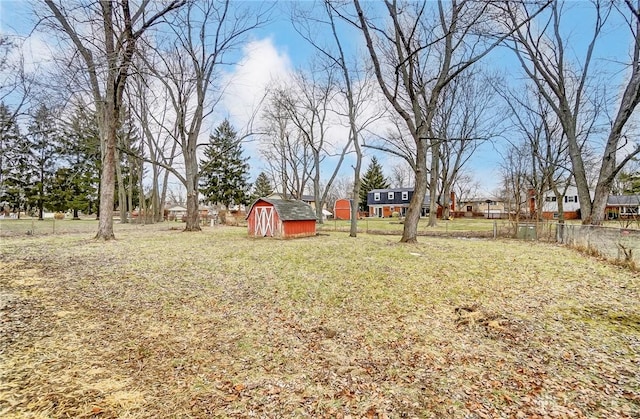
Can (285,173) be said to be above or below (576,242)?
above

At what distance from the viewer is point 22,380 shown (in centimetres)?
314

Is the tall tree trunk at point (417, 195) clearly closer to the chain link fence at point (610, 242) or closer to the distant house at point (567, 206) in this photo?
the chain link fence at point (610, 242)

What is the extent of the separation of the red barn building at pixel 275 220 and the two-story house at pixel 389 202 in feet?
112

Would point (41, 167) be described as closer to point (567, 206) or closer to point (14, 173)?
point (14, 173)

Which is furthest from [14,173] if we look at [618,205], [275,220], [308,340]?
[618,205]

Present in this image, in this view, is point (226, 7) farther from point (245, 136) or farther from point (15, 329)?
point (15, 329)

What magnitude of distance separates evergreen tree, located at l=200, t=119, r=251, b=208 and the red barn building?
2601 cm

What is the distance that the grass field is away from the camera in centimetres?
306

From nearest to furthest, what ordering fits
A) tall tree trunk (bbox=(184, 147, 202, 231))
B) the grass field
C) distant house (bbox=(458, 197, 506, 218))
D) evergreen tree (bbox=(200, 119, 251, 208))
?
the grass field, tall tree trunk (bbox=(184, 147, 202, 231)), evergreen tree (bbox=(200, 119, 251, 208)), distant house (bbox=(458, 197, 506, 218))

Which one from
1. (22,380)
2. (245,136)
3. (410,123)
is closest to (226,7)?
(245,136)

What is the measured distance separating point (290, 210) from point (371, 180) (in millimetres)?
40483

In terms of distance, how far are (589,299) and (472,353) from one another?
3.82 meters

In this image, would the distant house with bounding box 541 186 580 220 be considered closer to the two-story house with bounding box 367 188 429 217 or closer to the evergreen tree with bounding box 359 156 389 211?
the two-story house with bounding box 367 188 429 217

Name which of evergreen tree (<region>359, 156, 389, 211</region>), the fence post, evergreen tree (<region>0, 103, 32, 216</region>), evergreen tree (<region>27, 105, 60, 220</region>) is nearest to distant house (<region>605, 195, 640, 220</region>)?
evergreen tree (<region>359, 156, 389, 211</region>)
